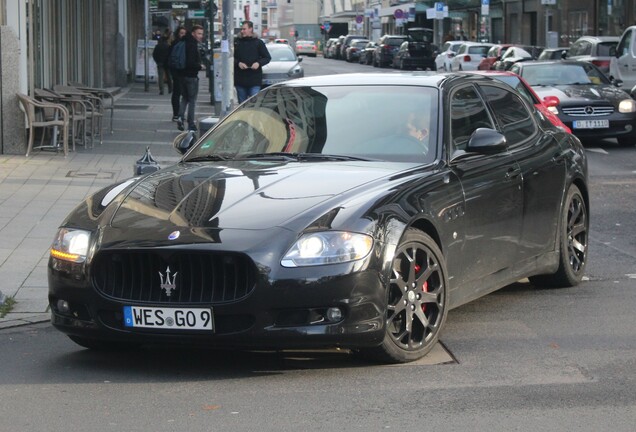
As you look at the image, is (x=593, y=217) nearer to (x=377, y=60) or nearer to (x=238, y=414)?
(x=238, y=414)

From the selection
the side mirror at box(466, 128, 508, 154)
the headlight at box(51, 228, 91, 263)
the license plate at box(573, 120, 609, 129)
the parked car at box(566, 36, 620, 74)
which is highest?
the parked car at box(566, 36, 620, 74)

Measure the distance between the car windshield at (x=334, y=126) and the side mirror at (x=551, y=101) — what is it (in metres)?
12.4

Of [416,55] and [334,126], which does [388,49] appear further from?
[334,126]

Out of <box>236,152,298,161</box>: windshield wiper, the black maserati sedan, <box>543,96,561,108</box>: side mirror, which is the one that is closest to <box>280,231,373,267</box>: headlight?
the black maserati sedan

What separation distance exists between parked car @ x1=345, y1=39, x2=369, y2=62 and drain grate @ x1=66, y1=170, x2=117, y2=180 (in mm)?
66374

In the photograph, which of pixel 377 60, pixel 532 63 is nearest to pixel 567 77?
pixel 532 63

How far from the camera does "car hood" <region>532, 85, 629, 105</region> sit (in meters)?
20.3

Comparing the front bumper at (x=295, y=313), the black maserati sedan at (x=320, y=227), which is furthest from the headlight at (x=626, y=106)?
the front bumper at (x=295, y=313)

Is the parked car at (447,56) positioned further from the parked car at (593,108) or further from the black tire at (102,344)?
the black tire at (102,344)

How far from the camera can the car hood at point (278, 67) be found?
33516 mm

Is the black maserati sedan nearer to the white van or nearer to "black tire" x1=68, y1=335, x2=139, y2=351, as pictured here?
"black tire" x1=68, y1=335, x2=139, y2=351

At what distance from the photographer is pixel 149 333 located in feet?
19.6

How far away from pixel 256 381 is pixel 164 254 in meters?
0.75

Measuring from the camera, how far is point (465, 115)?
24.8ft
